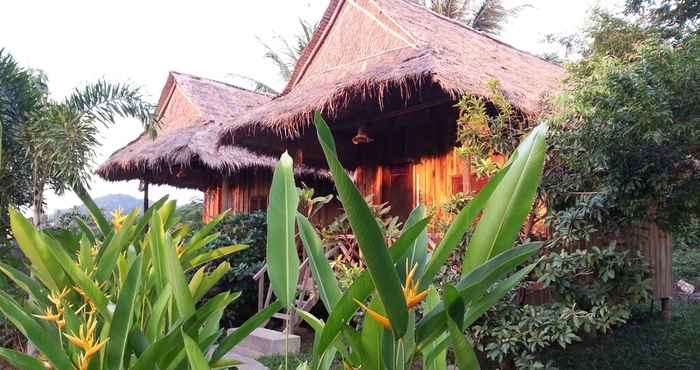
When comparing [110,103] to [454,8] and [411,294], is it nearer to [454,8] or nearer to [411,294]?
[411,294]

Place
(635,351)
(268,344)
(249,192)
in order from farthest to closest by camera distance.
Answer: (249,192), (635,351), (268,344)

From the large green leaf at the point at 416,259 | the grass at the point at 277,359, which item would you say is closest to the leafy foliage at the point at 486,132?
the grass at the point at 277,359

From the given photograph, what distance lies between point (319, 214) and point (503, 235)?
8648 mm

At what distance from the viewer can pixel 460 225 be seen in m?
0.79

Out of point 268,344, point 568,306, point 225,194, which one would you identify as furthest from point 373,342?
point 225,194

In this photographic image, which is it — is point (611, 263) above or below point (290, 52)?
below

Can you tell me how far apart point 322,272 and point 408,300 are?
261mm

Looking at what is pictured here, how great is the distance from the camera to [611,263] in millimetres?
3408

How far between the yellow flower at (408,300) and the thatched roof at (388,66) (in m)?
3.59

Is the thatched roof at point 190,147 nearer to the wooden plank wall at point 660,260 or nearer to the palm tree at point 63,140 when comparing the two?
the palm tree at point 63,140

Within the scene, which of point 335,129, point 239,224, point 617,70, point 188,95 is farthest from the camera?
point 188,95

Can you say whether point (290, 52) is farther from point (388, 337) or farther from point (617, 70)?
point (388, 337)

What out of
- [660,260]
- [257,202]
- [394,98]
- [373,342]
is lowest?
[660,260]

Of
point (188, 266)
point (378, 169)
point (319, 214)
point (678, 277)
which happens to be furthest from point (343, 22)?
point (678, 277)
